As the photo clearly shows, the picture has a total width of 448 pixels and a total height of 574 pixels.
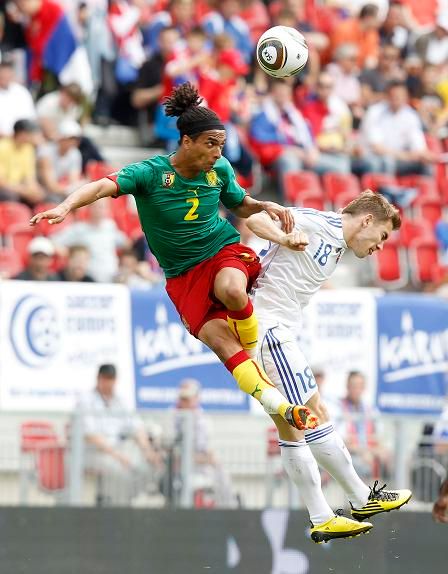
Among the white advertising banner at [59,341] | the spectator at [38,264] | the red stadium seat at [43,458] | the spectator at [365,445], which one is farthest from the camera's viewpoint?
the spectator at [38,264]

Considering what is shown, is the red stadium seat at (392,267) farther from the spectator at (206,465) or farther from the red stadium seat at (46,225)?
the spectator at (206,465)

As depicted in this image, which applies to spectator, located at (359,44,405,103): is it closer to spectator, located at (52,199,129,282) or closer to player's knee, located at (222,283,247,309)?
spectator, located at (52,199,129,282)

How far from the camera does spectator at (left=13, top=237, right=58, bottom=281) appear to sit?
1378 centimetres

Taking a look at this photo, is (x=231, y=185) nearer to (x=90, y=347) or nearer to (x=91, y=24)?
(x=90, y=347)

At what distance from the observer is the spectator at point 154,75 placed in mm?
17109

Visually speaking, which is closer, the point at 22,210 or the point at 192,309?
the point at 192,309

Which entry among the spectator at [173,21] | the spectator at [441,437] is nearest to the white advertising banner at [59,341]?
the spectator at [441,437]

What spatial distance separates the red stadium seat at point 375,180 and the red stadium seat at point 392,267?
88cm

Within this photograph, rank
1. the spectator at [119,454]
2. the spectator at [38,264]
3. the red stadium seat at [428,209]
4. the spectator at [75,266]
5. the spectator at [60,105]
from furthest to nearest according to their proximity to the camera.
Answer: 1. the red stadium seat at [428,209]
2. the spectator at [60,105]
3. the spectator at [75,266]
4. the spectator at [38,264]
5. the spectator at [119,454]

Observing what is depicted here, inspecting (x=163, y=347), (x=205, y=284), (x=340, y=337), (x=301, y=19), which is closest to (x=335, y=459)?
(x=205, y=284)

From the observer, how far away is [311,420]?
28.2 feet

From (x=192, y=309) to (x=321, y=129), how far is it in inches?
360

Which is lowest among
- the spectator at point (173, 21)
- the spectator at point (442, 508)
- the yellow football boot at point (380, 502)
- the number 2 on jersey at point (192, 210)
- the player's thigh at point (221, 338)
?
the spectator at point (442, 508)

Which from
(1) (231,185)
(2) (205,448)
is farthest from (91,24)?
(1) (231,185)
